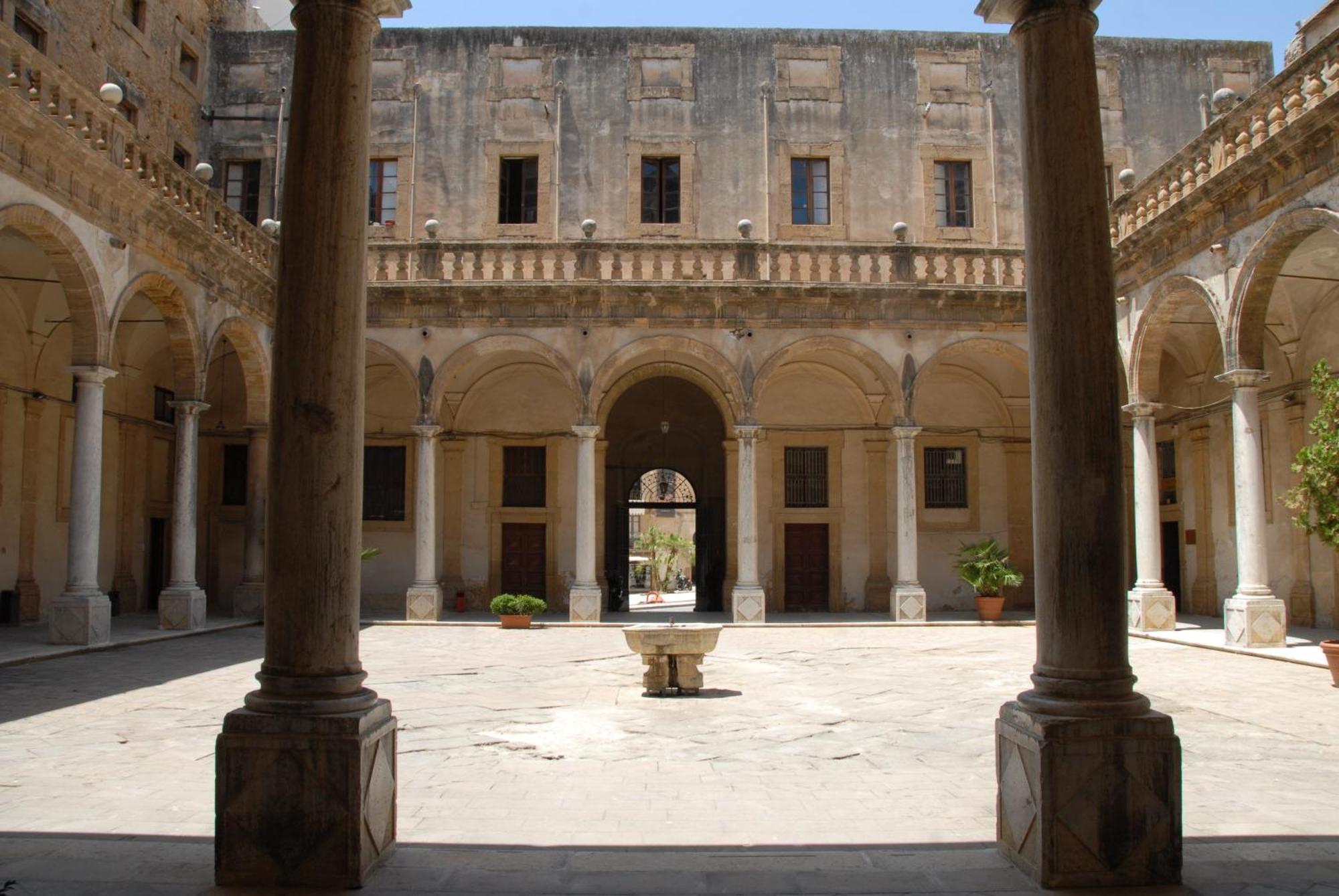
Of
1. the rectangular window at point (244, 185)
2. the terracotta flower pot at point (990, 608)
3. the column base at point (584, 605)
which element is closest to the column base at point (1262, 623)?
the terracotta flower pot at point (990, 608)

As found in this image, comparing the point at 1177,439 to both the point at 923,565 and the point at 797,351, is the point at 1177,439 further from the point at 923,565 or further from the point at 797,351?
the point at 797,351

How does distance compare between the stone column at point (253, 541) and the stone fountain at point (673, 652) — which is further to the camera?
the stone column at point (253, 541)

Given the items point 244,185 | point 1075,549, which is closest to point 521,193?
point 244,185

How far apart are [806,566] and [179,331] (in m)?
13.2

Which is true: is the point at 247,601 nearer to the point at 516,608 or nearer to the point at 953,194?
the point at 516,608

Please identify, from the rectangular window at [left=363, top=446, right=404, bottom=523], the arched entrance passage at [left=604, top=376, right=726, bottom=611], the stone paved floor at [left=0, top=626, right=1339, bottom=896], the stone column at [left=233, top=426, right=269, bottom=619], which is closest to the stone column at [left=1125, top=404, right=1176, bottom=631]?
the stone paved floor at [left=0, top=626, right=1339, bottom=896]

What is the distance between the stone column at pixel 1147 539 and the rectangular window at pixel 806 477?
22.8ft

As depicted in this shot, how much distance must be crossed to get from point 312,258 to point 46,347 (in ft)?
52.2

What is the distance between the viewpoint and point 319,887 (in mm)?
4207

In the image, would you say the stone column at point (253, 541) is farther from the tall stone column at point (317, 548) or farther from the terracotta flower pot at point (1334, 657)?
the terracotta flower pot at point (1334, 657)

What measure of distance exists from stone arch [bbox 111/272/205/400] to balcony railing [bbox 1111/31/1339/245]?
1341 cm

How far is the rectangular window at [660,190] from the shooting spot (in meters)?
23.1

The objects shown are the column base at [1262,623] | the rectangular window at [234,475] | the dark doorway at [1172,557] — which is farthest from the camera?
the rectangular window at [234,475]

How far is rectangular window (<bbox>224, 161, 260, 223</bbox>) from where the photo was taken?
23406 millimetres
